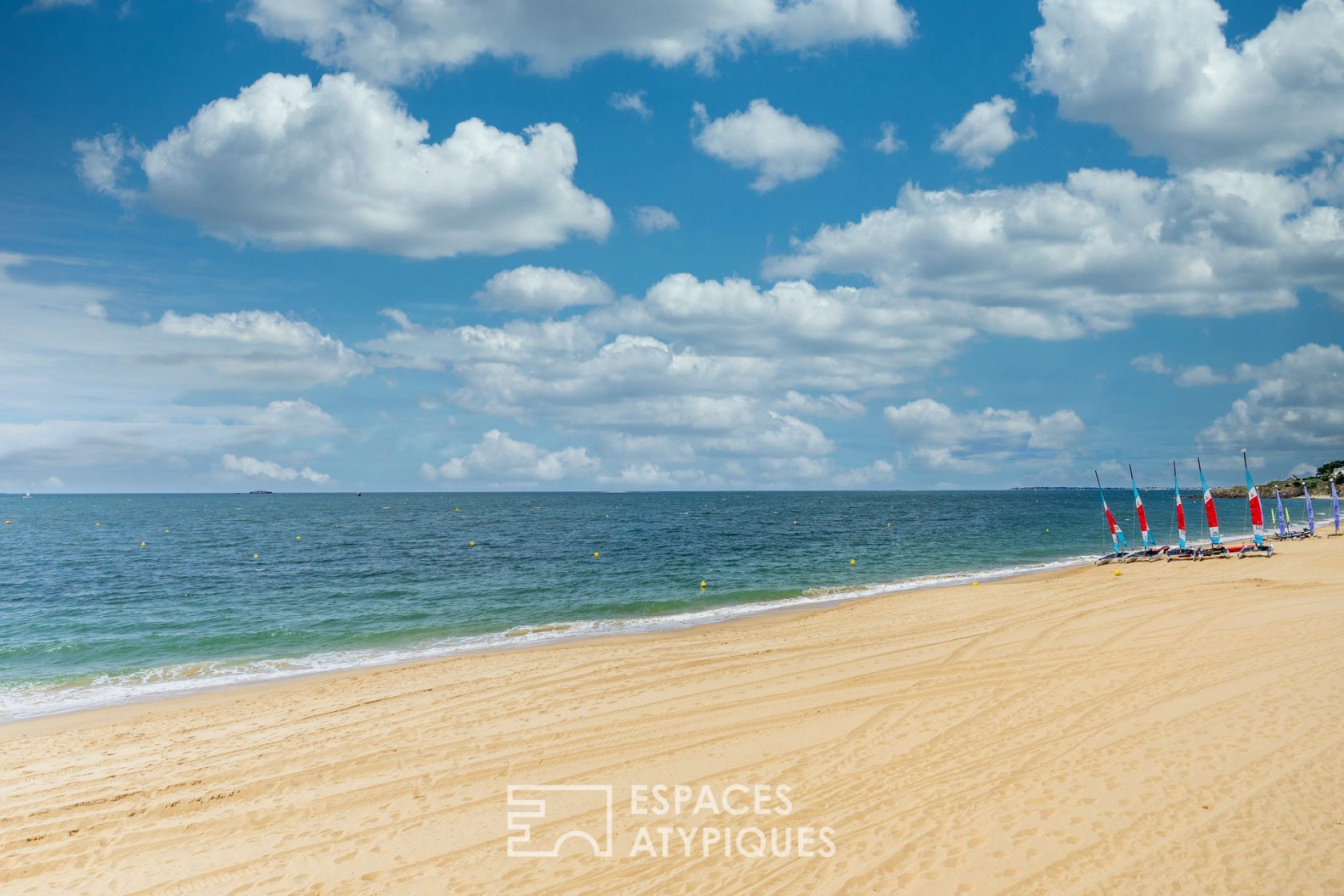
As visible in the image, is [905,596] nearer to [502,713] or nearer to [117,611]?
[502,713]

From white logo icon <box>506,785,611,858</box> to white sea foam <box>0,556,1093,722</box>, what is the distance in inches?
492

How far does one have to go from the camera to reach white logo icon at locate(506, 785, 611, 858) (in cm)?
925

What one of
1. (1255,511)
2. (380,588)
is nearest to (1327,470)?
Result: (1255,511)

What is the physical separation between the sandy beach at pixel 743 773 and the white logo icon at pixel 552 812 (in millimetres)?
105

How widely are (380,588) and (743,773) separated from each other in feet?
97.9

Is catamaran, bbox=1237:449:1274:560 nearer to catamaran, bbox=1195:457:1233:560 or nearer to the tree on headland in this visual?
catamaran, bbox=1195:457:1233:560

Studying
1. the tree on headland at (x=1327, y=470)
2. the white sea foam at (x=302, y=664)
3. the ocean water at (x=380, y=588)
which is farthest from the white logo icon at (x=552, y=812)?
the tree on headland at (x=1327, y=470)

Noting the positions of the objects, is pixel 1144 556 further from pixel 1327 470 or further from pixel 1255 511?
pixel 1327 470

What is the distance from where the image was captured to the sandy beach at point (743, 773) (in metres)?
8.65

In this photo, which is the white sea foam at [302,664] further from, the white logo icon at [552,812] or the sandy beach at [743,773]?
the white logo icon at [552,812]

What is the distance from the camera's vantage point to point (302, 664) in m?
22.0

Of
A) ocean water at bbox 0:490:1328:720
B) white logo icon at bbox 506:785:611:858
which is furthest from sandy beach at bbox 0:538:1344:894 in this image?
ocean water at bbox 0:490:1328:720

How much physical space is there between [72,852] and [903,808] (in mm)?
11248

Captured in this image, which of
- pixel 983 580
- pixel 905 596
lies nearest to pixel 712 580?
pixel 905 596
